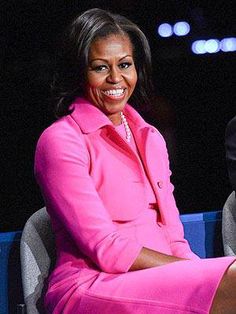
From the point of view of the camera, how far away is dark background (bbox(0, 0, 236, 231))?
510 cm

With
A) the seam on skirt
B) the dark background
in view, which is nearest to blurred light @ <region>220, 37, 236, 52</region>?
the dark background

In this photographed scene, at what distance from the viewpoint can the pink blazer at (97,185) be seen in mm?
2742

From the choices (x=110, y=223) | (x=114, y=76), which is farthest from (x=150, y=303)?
(x=114, y=76)

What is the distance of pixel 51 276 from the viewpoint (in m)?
2.88

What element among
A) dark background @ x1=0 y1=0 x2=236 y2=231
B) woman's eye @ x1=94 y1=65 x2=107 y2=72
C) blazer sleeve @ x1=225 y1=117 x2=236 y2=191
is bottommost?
dark background @ x1=0 y1=0 x2=236 y2=231

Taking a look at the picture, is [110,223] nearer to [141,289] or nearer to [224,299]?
[141,289]

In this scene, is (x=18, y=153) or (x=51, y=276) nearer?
(x=51, y=276)

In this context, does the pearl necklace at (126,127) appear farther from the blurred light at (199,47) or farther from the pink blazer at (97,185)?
the blurred light at (199,47)

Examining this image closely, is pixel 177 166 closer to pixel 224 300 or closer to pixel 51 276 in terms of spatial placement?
pixel 51 276

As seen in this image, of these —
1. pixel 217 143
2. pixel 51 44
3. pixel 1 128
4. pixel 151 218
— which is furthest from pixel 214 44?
pixel 151 218

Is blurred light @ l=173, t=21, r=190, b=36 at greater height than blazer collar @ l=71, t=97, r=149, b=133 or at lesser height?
lesser

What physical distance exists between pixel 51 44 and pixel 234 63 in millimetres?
1189

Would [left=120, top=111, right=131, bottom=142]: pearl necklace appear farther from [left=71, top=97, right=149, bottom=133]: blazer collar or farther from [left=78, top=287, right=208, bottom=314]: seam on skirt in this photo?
[left=78, top=287, right=208, bottom=314]: seam on skirt

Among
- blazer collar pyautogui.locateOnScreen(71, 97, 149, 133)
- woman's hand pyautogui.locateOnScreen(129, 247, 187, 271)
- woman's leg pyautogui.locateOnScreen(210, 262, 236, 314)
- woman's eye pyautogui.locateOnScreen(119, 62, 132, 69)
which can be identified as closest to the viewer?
woman's leg pyautogui.locateOnScreen(210, 262, 236, 314)
